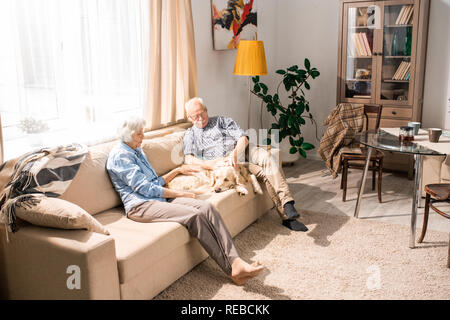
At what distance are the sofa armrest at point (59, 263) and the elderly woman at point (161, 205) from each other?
572 mm

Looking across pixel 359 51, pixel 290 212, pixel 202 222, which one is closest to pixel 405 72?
pixel 359 51

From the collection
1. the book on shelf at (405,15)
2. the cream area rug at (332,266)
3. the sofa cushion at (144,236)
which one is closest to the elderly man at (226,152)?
the cream area rug at (332,266)

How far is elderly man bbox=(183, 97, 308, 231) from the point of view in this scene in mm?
3467

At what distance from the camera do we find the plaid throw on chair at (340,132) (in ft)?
14.2

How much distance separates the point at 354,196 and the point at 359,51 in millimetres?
1624

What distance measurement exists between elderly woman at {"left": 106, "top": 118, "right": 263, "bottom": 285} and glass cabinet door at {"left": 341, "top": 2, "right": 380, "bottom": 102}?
2.76 m

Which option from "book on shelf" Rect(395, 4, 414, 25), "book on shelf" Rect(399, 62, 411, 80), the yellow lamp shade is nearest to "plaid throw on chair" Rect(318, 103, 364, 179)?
"book on shelf" Rect(399, 62, 411, 80)

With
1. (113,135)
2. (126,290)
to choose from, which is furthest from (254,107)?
(126,290)

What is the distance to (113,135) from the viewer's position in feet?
11.1

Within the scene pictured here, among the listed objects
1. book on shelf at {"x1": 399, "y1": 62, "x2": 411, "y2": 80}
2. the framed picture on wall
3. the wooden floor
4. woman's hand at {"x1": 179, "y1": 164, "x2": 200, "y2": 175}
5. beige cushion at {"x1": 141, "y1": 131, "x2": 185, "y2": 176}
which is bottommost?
the wooden floor

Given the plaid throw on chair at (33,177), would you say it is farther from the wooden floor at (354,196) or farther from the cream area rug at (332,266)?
the wooden floor at (354,196)

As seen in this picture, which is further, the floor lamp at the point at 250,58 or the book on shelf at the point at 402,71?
the book on shelf at the point at 402,71

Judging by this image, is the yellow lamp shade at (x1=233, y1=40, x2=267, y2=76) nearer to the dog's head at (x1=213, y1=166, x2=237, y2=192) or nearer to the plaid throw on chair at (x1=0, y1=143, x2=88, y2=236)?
the dog's head at (x1=213, y1=166, x2=237, y2=192)

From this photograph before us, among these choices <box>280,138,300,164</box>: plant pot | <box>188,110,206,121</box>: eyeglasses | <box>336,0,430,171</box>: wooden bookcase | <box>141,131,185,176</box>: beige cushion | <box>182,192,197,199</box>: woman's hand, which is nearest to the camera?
<box>182,192,197,199</box>: woman's hand
